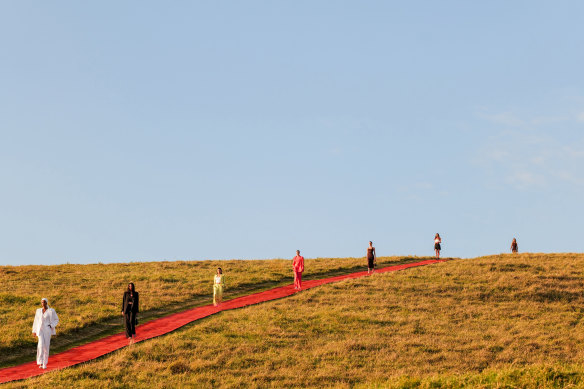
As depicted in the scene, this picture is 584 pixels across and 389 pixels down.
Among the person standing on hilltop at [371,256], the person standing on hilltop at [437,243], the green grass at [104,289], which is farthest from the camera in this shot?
the person standing on hilltop at [437,243]

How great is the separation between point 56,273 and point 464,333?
32980mm

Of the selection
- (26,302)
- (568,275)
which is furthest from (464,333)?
(26,302)

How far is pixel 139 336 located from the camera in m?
24.7

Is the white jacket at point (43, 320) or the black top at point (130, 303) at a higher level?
the black top at point (130, 303)

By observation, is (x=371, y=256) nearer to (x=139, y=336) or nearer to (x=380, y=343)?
(x=380, y=343)

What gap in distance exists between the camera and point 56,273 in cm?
4538

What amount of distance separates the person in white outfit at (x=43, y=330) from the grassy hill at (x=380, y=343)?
5.40 ft

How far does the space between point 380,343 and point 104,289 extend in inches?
782

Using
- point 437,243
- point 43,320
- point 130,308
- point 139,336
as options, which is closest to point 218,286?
point 139,336

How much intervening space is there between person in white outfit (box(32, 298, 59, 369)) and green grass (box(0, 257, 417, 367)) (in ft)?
7.06

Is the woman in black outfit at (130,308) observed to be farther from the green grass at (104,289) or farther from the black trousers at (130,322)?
the green grass at (104,289)

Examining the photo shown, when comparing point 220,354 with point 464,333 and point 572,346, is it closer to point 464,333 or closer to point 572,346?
point 464,333

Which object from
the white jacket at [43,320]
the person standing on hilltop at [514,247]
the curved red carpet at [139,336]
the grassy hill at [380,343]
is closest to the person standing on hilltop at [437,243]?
the person standing on hilltop at [514,247]

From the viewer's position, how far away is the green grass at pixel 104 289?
1005 inches
